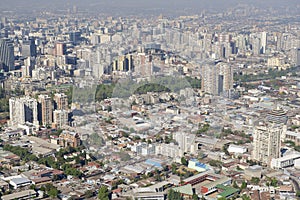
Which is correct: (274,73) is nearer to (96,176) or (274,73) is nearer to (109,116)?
(109,116)

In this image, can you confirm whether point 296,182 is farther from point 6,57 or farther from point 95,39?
point 95,39

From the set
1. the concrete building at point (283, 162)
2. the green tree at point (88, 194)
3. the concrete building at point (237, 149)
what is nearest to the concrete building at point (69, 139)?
the green tree at point (88, 194)

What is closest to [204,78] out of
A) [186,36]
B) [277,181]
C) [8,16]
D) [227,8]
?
[186,36]

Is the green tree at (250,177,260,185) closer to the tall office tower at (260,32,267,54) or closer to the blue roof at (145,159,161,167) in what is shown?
the blue roof at (145,159,161,167)

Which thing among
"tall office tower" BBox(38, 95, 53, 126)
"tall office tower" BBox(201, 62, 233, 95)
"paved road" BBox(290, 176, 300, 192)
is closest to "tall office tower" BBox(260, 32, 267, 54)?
"tall office tower" BBox(201, 62, 233, 95)

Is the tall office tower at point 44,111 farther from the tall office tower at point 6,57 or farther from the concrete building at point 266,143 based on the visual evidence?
the tall office tower at point 6,57

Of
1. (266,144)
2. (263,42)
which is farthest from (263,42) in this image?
(266,144)
